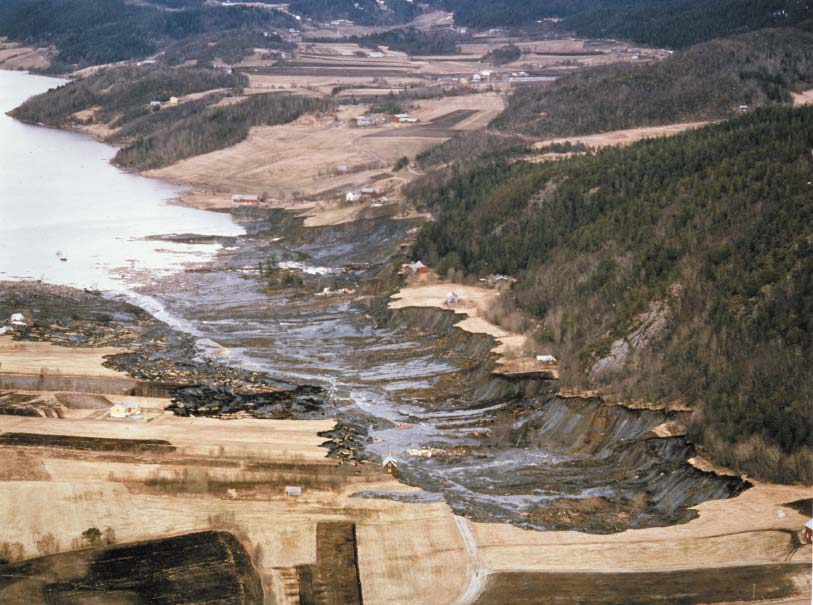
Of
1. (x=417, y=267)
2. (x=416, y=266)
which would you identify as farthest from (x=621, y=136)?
(x=417, y=267)

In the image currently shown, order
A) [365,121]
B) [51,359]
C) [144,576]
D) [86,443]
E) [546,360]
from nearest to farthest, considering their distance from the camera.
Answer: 1. [144,576]
2. [86,443]
3. [546,360]
4. [51,359]
5. [365,121]

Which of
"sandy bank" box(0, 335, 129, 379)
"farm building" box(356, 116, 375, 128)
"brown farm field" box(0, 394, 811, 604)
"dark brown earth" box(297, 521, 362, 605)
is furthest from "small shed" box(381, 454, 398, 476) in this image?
"farm building" box(356, 116, 375, 128)

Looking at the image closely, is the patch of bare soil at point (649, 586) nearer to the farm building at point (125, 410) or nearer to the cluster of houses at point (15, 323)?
the farm building at point (125, 410)

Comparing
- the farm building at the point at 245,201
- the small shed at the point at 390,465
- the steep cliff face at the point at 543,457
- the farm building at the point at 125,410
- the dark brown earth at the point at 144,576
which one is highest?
the dark brown earth at the point at 144,576

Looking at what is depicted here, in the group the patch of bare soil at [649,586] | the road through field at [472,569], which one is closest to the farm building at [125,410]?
the road through field at [472,569]

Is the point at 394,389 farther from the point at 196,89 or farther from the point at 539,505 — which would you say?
the point at 196,89

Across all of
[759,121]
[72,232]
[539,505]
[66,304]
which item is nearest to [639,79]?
[759,121]

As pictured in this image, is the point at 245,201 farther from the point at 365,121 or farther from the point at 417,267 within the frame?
the point at 417,267
